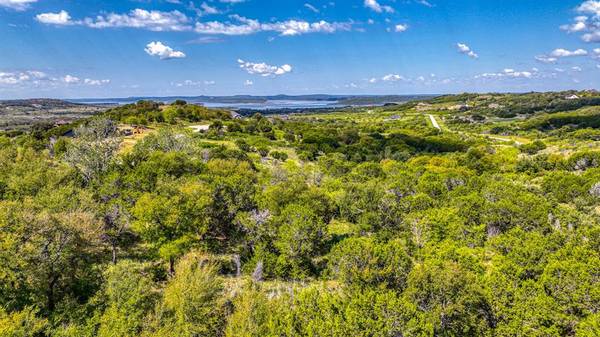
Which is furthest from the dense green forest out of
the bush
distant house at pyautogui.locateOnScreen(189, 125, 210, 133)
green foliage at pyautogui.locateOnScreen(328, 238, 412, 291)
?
distant house at pyautogui.locateOnScreen(189, 125, 210, 133)

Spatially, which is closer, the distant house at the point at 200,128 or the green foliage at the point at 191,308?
the green foliage at the point at 191,308

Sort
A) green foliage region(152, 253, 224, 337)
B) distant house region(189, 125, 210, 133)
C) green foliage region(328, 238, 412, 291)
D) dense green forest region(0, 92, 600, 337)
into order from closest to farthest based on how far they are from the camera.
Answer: dense green forest region(0, 92, 600, 337), green foliage region(152, 253, 224, 337), green foliage region(328, 238, 412, 291), distant house region(189, 125, 210, 133)

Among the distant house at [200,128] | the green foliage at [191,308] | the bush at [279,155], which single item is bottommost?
the green foliage at [191,308]

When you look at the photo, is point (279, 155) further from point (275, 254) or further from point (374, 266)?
point (374, 266)

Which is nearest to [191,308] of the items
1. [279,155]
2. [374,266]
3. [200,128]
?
[374,266]

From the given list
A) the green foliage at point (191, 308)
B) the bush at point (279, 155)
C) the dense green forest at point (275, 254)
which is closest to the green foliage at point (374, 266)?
the dense green forest at point (275, 254)

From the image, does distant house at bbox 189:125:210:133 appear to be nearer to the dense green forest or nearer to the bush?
the bush

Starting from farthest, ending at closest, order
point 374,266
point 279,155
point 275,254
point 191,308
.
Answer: point 279,155 → point 275,254 → point 374,266 → point 191,308

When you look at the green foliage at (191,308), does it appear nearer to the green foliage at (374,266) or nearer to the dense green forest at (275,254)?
the dense green forest at (275,254)
